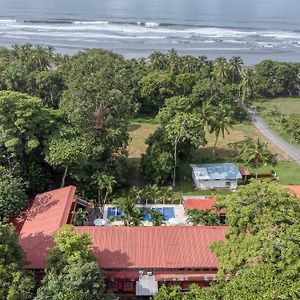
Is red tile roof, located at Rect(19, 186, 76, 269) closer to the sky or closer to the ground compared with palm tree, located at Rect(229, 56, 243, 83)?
closer to the ground

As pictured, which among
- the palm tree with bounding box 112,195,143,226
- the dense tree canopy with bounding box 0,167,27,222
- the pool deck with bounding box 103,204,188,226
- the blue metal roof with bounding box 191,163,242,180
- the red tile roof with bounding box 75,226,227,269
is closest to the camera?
the red tile roof with bounding box 75,226,227,269

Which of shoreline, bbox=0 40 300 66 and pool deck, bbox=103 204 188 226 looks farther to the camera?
shoreline, bbox=0 40 300 66

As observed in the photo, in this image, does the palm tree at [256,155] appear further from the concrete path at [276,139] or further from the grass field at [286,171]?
the concrete path at [276,139]

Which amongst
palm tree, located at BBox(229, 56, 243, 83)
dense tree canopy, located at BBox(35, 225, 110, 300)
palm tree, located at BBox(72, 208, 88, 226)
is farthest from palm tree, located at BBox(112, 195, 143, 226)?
palm tree, located at BBox(229, 56, 243, 83)

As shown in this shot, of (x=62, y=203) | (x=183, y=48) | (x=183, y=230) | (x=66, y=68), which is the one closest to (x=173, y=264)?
(x=183, y=230)

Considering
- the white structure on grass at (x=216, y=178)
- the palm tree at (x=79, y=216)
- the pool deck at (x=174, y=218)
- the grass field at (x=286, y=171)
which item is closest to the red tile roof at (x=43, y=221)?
the palm tree at (x=79, y=216)

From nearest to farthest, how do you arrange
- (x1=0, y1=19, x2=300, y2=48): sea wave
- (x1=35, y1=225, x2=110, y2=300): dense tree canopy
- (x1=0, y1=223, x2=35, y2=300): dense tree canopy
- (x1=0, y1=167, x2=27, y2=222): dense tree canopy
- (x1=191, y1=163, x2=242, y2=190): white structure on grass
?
(x1=0, y1=223, x2=35, y2=300): dense tree canopy → (x1=35, y1=225, x2=110, y2=300): dense tree canopy → (x1=0, y1=167, x2=27, y2=222): dense tree canopy → (x1=191, y1=163, x2=242, y2=190): white structure on grass → (x1=0, y1=19, x2=300, y2=48): sea wave

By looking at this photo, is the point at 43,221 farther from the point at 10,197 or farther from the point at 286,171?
the point at 286,171

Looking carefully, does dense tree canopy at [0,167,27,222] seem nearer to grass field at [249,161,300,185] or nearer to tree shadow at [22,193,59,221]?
tree shadow at [22,193,59,221]
